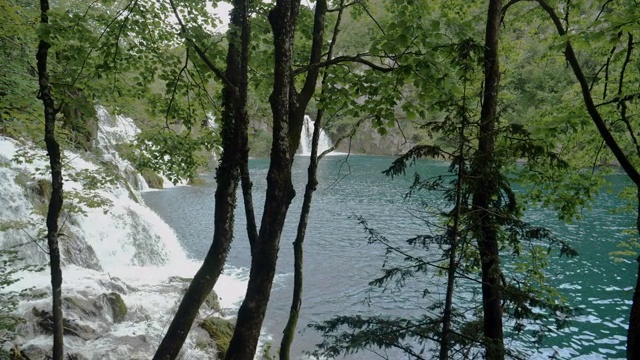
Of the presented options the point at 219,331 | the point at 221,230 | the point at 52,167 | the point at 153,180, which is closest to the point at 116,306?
the point at 219,331

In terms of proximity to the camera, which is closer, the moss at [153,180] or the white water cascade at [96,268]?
the white water cascade at [96,268]

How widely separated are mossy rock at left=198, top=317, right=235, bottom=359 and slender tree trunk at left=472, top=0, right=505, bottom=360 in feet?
23.8

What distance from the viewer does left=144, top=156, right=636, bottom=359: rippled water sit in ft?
39.1

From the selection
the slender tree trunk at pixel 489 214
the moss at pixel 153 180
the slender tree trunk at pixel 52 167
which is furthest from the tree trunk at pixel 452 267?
the moss at pixel 153 180

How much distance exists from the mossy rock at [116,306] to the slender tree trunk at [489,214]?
9.14 metres

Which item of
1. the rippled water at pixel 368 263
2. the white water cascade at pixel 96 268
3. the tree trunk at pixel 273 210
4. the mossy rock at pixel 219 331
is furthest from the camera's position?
the rippled water at pixel 368 263

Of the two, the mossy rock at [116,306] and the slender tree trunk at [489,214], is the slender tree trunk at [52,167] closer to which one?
the mossy rock at [116,306]

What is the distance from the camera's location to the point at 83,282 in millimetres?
10500

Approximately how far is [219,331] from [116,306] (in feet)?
8.66

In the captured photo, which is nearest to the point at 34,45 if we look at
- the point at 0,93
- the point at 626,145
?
the point at 0,93

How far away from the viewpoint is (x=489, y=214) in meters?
3.70

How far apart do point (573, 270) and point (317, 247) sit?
10881mm

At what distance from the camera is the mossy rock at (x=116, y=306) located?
10078 millimetres

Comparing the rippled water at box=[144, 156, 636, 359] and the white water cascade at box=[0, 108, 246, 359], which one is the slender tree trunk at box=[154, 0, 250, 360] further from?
the white water cascade at box=[0, 108, 246, 359]
